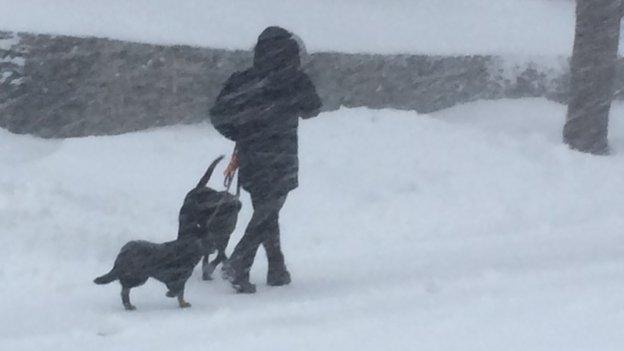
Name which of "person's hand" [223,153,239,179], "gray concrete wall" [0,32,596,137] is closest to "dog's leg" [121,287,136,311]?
"person's hand" [223,153,239,179]

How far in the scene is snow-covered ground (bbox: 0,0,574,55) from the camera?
38.9 feet

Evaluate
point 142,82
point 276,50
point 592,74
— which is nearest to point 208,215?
point 276,50

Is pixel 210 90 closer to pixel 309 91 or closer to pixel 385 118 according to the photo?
pixel 385 118

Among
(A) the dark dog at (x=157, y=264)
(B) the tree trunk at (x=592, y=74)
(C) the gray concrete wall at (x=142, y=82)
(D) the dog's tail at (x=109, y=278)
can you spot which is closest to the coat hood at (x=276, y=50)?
(A) the dark dog at (x=157, y=264)

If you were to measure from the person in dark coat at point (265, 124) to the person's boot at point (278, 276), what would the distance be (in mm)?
199

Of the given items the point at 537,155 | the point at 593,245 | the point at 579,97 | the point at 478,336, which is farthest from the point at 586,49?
the point at 478,336

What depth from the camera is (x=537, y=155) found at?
485 inches

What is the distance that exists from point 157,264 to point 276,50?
67.2 inches

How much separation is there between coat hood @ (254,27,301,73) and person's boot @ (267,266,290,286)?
1.48m

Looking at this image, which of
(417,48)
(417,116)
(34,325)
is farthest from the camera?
(417,48)

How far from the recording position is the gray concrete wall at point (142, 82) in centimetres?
1095

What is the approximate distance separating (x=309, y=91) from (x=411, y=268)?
176 centimetres

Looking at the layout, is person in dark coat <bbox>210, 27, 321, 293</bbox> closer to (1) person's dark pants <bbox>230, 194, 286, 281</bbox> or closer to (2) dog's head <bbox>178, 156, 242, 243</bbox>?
(1) person's dark pants <bbox>230, 194, 286, 281</bbox>

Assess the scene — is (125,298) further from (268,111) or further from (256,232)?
(268,111)
